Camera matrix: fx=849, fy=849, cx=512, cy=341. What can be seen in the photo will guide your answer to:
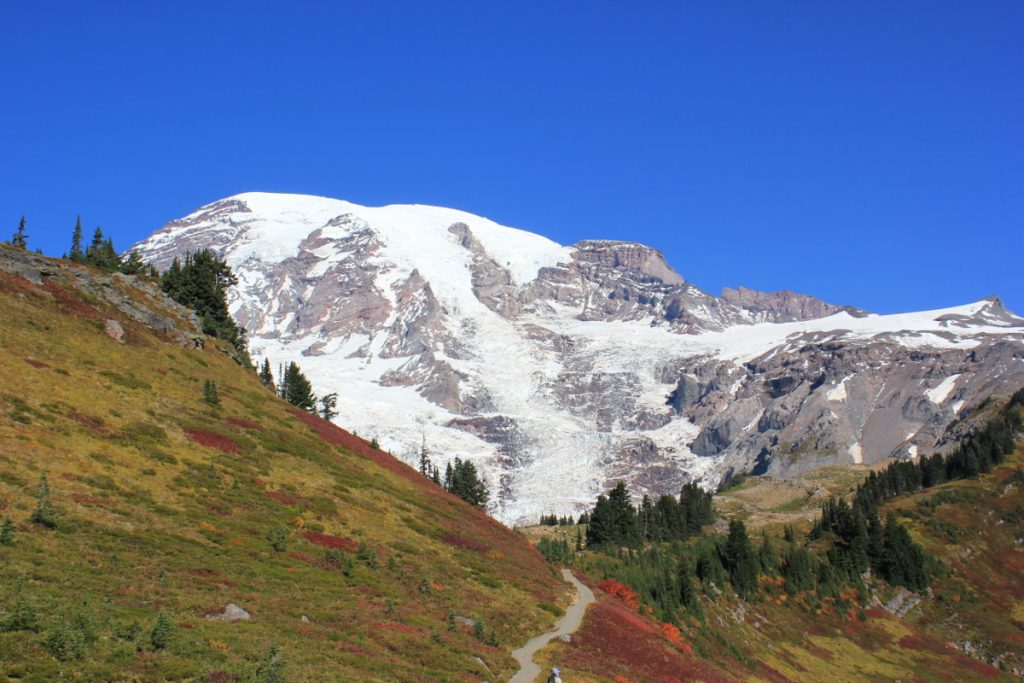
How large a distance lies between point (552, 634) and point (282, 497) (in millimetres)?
18407

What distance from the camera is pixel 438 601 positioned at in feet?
149

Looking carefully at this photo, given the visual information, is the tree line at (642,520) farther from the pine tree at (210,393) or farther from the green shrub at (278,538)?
the green shrub at (278,538)

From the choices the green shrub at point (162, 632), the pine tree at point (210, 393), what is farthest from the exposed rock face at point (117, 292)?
the green shrub at point (162, 632)

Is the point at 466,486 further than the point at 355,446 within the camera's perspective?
Yes

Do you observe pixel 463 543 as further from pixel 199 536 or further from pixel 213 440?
pixel 199 536

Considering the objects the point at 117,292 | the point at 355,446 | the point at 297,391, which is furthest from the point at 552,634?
the point at 297,391

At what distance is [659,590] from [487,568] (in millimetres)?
25988

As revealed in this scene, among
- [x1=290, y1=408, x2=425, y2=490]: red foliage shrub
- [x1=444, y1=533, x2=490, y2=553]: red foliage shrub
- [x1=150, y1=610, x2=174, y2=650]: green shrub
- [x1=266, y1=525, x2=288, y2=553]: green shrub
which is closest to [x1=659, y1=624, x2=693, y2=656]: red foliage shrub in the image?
[x1=444, y1=533, x2=490, y2=553]: red foliage shrub

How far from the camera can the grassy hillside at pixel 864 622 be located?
177ft

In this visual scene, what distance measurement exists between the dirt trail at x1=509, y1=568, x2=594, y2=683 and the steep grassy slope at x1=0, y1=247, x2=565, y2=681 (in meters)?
0.87

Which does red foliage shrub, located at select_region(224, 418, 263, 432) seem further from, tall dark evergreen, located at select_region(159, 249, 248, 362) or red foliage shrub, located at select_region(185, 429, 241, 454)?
tall dark evergreen, located at select_region(159, 249, 248, 362)

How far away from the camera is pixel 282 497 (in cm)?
5244

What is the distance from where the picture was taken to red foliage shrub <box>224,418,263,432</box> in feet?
214

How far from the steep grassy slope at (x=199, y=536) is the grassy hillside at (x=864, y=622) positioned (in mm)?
5510
